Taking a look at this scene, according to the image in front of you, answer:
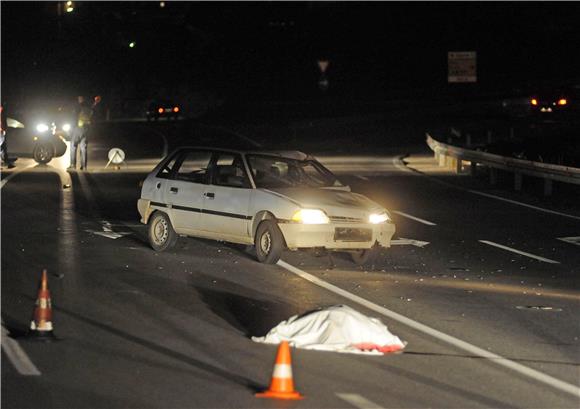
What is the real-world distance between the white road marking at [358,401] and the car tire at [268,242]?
720 cm

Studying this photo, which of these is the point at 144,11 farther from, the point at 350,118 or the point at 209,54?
the point at 350,118

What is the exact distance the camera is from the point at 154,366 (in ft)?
33.7

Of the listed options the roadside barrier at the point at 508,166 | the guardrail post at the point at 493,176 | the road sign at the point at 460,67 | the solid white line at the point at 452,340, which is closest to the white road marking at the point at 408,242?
the solid white line at the point at 452,340

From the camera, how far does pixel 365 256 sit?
679 inches

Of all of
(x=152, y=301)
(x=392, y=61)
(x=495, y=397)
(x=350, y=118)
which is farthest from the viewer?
(x=392, y=61)

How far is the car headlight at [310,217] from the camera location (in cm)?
1650

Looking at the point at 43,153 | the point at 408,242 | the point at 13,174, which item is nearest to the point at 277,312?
the point at 408,242

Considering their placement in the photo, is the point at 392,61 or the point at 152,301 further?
the point at 392,61

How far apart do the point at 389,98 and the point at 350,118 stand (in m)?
21.2

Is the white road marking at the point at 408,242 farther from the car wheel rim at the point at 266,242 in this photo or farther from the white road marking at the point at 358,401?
the white road marking at the point at 358,401

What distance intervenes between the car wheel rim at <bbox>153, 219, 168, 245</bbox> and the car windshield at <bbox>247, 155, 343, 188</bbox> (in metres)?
1.41

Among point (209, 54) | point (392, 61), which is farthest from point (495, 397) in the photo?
point (209, 54)

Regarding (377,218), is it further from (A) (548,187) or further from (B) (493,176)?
(B) (493,176)

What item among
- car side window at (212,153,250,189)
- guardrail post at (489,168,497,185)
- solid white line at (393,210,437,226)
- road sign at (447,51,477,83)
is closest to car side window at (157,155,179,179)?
car side window at (212,153,250,189)
